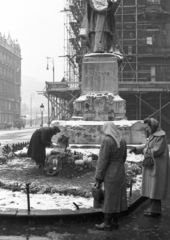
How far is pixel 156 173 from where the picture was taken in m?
5.38

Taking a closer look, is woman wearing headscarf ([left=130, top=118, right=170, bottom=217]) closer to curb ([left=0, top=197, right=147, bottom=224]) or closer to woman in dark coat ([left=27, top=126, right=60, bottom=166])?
curb ([left=0, top=197, right=147, bottom=224])

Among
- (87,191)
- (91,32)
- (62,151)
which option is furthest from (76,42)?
(87,191)

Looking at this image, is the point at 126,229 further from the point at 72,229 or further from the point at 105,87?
the point at 105,87

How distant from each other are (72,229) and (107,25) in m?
12.2

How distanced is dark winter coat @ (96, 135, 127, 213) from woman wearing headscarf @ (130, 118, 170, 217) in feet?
2.87

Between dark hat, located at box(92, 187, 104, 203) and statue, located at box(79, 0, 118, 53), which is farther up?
statue, located at box(79, 0, 118, 53)

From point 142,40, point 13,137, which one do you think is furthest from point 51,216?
point 142,40

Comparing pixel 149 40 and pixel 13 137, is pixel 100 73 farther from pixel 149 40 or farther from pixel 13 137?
pixel 149 40

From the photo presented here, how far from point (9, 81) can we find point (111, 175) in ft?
244

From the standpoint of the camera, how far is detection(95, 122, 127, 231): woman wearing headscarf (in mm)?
4586

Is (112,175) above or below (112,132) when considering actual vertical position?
below

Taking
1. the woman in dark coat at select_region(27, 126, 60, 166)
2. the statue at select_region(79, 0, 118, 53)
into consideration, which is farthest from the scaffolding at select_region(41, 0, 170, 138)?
the woman in dark coat at select_region(27, 126, 60, 166)

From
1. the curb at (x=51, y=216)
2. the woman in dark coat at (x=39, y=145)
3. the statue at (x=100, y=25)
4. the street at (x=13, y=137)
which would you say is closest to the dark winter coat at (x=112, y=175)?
the curb at (x=51, y=216)

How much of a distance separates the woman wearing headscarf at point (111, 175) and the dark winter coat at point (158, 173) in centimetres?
85
